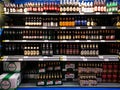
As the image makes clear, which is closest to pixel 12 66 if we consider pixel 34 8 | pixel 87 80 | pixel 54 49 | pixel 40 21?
pixel 54 49

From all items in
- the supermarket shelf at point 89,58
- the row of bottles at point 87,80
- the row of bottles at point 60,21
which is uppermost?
the row of bottles at point 60,21

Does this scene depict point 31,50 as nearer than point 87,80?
No

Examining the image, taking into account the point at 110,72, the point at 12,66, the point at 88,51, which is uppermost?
the point at 88,51

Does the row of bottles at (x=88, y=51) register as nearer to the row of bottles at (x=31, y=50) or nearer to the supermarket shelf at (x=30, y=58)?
the supermarket shelf at (x=30, y=58)

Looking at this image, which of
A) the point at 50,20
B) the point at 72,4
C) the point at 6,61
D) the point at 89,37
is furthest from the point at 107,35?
the point at 6,61

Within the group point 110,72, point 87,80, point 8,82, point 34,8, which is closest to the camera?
point 8,82

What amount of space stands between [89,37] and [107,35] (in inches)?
19.9

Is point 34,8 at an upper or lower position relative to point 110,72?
upper

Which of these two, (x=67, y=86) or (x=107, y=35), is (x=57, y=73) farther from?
(x=107, y=35)

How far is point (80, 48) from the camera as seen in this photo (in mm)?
5430

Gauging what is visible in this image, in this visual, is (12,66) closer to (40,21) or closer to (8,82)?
(8,82)

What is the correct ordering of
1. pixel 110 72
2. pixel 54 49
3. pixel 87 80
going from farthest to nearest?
pixel 54 49, pixel 110 72, pixel 87 80

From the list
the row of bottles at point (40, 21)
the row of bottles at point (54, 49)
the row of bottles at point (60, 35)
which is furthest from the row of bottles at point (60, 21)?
the row of bottles at point (54, 49)

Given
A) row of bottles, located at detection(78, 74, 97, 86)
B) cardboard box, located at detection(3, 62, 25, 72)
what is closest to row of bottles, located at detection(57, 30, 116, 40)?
row of bottles, located at detection(78, 74, 97, 86)
